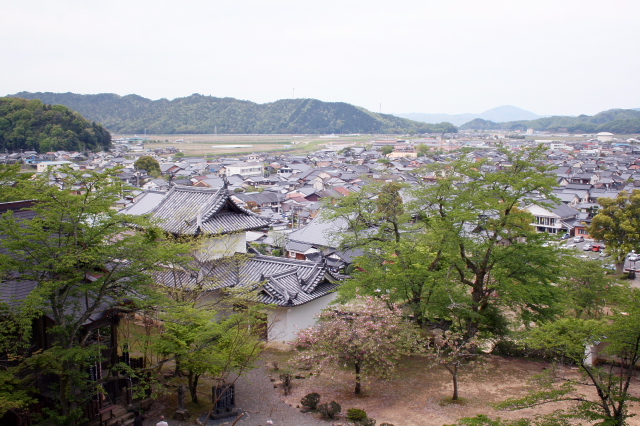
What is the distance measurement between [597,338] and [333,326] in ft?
21.9

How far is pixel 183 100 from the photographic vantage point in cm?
17438

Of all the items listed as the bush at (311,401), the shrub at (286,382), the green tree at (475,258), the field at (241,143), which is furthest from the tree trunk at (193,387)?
the field at (241,143)

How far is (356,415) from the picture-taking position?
37.6 ft

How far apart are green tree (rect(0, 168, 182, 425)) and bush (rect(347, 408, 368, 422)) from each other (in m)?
5.64

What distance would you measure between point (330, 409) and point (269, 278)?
6.01 meters

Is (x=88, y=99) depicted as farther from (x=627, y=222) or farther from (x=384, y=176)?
(x=627, y=222)

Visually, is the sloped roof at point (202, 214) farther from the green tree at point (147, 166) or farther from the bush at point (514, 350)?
the green tree at point (147, 166)

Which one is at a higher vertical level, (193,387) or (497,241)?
(497,241)

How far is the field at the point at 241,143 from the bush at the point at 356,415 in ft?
346

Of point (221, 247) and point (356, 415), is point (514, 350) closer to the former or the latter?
point (356, 415)

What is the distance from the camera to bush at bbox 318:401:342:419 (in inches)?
460

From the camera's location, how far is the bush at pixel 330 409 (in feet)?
38.3

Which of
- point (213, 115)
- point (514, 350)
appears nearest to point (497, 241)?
point (514, 350)

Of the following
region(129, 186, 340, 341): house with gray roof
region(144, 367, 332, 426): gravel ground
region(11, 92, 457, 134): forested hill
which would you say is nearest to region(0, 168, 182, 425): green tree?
region(144, 367, 332, 426): gravel ground
